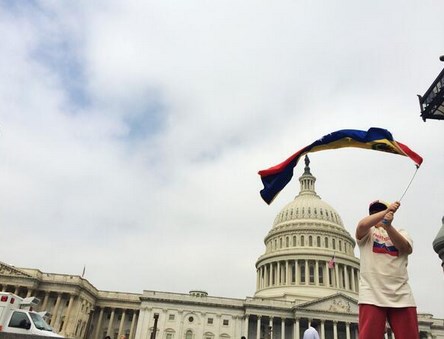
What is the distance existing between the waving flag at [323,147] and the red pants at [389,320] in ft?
13.3

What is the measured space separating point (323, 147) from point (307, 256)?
72512mm

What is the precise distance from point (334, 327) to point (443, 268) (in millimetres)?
63411

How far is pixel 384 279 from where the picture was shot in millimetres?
5301

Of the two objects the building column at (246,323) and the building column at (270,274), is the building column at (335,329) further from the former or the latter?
the building column at (270,274)

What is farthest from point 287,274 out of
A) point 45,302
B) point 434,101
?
point 434,101

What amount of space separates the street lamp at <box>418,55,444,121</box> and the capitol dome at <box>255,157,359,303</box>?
61.8 metres

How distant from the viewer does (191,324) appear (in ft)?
220

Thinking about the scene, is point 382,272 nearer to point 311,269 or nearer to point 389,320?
point 389,320

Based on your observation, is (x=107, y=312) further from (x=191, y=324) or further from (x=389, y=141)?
(x=389, y=141)

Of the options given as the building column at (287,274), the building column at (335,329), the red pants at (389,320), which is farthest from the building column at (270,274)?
the red pants at (389,320)

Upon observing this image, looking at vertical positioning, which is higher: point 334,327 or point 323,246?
point 323,246

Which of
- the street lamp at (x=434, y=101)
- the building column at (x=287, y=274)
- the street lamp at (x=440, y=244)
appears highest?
the building column at (x=287, y=274)

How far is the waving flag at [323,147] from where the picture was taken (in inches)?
329

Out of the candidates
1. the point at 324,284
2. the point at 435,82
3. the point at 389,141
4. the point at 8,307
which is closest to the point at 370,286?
the point at 389,141
